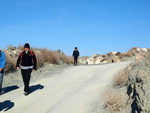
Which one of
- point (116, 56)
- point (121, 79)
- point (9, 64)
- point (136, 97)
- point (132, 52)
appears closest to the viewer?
point (136, 97)

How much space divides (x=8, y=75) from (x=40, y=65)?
3.48 m

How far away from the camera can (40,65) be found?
56.5 ft

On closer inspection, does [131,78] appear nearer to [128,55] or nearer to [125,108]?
[125,108]

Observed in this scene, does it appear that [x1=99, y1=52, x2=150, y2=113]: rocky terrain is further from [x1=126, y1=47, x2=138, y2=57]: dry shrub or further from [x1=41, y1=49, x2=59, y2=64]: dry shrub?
[x1=126, y1=47, x2=138, y2=57]: dry shrub

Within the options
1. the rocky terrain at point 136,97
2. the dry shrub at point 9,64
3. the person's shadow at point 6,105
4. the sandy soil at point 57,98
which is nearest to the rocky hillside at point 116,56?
the dry shrub at point 9,64

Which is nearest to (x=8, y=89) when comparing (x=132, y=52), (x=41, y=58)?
(x=41, y=58)

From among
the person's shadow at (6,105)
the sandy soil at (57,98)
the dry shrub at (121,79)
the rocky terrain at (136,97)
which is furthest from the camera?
the dry shrub at (121,79)

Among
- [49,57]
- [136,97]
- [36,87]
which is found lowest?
[36,87]

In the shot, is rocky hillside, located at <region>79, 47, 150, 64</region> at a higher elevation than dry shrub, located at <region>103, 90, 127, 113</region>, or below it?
higher

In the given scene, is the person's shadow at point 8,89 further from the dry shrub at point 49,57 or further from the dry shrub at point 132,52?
the dry shrub at point 132,52

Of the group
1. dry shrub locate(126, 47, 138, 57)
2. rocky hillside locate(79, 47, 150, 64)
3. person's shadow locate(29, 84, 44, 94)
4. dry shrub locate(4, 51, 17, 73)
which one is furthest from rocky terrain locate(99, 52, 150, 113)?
dry shrub locate(126, 47, 138, 57)

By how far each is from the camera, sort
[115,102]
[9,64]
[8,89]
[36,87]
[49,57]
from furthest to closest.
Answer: [49,57] < [9,64] < [8,89] < [36,87] < [115,102]

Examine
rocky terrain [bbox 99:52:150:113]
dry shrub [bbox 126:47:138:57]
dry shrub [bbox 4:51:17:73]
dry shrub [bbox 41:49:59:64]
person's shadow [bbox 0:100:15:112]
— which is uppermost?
dry shrub [bbox 126:47:138:57]

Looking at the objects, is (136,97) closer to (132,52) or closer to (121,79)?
(121,79)
